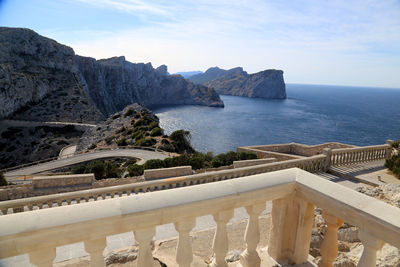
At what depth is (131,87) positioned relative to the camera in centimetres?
12362

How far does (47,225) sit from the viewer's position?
1635mm

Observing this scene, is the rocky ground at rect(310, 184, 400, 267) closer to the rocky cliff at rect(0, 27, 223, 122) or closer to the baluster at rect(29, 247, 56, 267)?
the baluster at rect(29, 247, 56, 267)

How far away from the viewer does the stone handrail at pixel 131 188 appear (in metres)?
6.28

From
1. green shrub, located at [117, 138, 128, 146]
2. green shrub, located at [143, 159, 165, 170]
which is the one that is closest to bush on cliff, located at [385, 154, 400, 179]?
green shrub, located at [143, 159, 165, 170]

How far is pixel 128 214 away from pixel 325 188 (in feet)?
5.94

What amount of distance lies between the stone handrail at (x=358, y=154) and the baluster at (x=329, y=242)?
9.37 meters

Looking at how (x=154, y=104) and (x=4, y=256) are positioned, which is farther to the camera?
(x=154, y=104)

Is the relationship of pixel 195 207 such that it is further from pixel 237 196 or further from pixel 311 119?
pixel 311 119

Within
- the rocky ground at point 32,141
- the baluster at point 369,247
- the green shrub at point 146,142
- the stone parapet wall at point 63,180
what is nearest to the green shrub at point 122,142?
the green shrub at point 146,142

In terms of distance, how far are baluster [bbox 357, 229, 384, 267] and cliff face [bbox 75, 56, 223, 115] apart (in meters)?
91.6

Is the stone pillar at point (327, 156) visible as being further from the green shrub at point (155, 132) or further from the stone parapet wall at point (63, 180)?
the green shrub at point (155, 132)

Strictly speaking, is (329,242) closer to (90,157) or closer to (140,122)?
(90,157)

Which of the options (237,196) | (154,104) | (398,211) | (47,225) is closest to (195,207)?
(237,196)

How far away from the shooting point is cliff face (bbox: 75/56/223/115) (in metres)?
100
